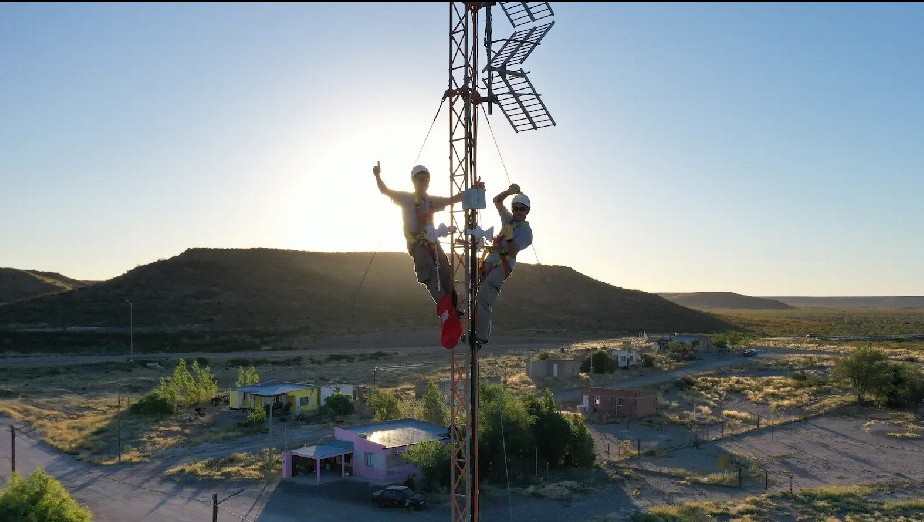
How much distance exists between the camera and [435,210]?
43.8 ft

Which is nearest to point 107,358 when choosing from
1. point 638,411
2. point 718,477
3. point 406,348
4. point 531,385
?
point 406,348

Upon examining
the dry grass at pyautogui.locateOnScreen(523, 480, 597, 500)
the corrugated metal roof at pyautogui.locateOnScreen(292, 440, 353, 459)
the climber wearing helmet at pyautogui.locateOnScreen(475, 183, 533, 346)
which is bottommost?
the dry grass at pyautogui.locateOnScreen(523, 480, 597, 500)

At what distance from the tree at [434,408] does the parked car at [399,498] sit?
11460 millimetres

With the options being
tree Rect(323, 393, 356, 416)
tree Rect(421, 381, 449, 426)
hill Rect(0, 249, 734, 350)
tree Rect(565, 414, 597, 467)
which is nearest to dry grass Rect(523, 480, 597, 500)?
tree Rect(565, 414, 597, 467)

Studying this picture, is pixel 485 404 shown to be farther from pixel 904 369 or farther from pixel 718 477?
pixel 904 369

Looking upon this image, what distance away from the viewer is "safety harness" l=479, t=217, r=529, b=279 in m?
12.9

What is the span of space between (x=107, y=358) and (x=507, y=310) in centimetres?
7724

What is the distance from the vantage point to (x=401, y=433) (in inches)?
1340

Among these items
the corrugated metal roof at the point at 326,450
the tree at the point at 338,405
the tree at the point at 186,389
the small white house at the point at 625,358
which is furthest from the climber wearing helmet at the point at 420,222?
the small white house at the point at 625,358

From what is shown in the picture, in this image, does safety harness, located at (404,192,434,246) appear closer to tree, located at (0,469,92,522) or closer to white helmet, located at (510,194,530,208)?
white helmet, located at (510,194,530,208)

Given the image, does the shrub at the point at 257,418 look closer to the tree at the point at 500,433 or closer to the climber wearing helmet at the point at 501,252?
the tree at the point at 500,433

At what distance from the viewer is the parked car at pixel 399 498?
1061 inches

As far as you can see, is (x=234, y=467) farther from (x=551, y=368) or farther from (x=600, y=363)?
(x=600, y=363)

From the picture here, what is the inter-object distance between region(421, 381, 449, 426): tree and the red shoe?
88.4ft
